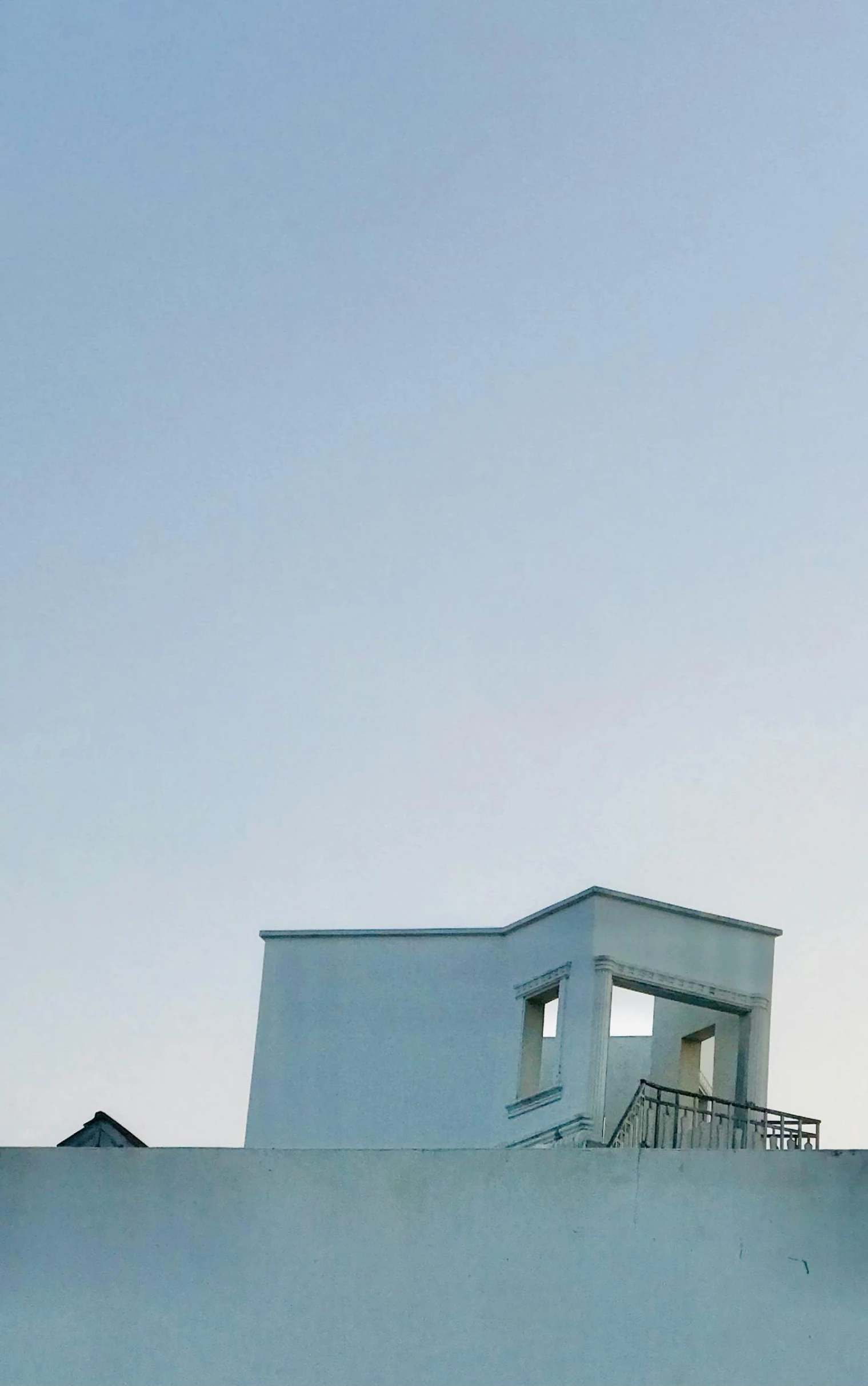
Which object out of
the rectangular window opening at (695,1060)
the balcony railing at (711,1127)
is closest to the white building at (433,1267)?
the balcony railing at (711,1127)

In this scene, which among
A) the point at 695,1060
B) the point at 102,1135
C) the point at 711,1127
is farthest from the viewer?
the point at 695,1060

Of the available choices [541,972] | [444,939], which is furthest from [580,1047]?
[444,939]

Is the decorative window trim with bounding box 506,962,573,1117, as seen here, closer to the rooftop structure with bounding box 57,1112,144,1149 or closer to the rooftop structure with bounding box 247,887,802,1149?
the rooftop structure with bounding box 247,887,802,1149

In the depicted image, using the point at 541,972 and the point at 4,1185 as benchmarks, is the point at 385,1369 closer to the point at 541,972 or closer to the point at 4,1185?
the point at 4,1185

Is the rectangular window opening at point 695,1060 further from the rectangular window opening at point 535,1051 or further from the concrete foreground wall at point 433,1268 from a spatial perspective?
the concrete foreground wall at point 433,1268

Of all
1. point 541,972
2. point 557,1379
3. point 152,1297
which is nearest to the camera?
point 557,1379

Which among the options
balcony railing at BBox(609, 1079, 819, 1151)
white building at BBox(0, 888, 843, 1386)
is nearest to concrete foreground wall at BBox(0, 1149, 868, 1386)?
white building at BBox(0, 888, 843, 1386)

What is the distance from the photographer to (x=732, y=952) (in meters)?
21.7

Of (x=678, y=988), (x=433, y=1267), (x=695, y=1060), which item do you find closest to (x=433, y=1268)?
(x=433, y=1267)

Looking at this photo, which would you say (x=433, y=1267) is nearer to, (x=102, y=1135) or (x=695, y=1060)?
(x=102, y=1135)

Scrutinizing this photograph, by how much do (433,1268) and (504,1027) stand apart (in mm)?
11521

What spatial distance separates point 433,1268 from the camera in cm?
1134

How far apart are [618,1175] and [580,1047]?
9.55 meters

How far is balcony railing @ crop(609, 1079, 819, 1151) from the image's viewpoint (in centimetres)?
1959
